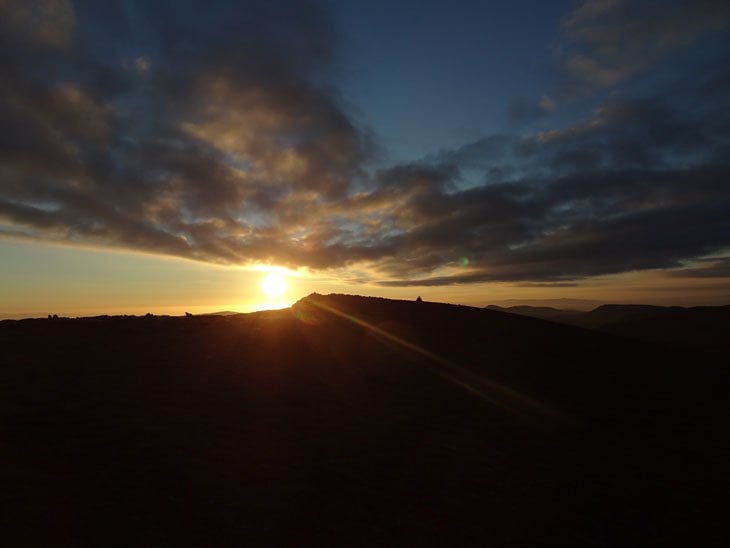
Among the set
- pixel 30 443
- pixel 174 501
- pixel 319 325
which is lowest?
pixel 174 501

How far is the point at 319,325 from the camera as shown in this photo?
24859 mm

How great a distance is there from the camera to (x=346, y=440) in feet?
37.7

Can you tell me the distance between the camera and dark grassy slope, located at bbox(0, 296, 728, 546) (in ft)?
25.2

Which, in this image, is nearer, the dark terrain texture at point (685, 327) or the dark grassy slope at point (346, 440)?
the dark grassy slope at point (346, 440)

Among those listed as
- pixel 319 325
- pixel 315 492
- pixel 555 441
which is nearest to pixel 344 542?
pixel 315 492

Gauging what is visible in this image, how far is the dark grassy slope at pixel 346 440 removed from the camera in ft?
25.2

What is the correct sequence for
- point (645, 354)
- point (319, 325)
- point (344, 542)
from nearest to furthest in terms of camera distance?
point (344, 542) → point (645, 354) → point (319, 325)

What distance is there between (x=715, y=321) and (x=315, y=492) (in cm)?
6664

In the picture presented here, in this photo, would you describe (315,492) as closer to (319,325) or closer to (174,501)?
(174,501)

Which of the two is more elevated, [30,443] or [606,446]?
[30,443]

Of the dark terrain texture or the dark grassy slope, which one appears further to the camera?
the dark terrain texture

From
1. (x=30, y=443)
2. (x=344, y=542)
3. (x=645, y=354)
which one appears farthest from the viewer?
(x=645, y=354)

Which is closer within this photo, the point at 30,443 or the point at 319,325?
the point at 30,443

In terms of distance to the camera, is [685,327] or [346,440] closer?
[346,440]
